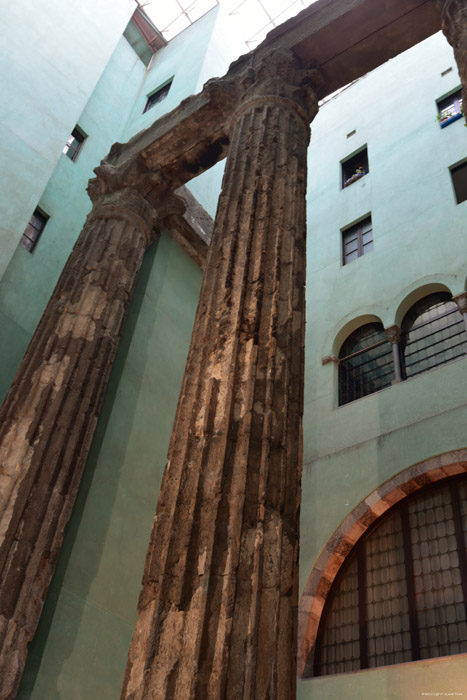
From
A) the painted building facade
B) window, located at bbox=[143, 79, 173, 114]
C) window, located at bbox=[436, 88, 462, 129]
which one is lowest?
the painted building facade

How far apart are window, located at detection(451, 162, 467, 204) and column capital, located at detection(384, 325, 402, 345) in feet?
8.55

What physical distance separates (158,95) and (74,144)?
147 inches

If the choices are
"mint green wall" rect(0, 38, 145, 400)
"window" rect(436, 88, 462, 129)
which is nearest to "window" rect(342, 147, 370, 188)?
"window" rect(436, 88, 462, 129)

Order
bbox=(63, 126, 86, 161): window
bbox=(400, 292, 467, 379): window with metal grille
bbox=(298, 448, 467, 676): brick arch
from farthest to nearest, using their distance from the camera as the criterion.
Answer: bbox=(63, 126, 86, 161): window → bbox=(400, 292, 467, 379): window with metal grille → bbox=(298, 448, 467, 676): brick arch

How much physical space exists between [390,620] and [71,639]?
12.6 ft

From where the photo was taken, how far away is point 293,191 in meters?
6.14

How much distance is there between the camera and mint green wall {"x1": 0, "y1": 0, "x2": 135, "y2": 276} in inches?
365

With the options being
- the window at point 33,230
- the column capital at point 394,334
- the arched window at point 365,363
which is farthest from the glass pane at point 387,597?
the window at point 33,230

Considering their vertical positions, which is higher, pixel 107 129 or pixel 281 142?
pixel 107 129

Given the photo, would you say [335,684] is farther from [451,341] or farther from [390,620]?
[451,341]

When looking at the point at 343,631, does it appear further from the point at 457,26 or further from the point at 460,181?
the point at 460,181

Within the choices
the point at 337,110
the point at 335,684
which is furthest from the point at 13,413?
the point at 337,110

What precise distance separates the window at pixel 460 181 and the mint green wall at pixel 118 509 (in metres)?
5.03

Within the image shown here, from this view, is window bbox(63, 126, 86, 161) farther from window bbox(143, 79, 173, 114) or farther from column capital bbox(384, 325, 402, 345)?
column capital bbox(384, 325, 402, 345)
